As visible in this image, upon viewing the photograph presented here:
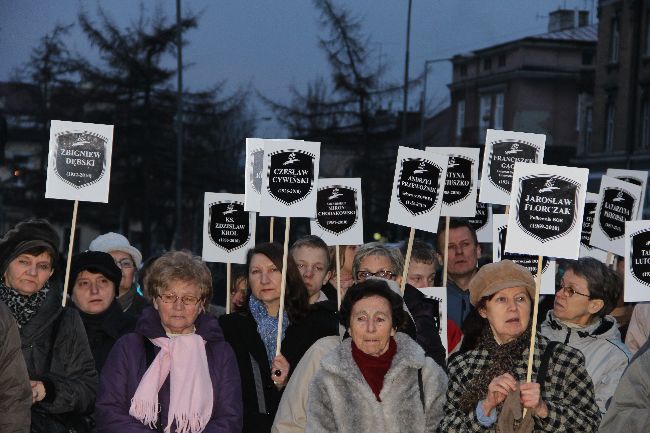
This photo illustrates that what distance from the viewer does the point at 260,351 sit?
22.5 ft

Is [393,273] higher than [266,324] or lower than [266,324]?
higher

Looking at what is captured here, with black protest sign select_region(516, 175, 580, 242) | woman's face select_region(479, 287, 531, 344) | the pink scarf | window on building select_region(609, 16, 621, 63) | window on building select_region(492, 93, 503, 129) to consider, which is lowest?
the pink scarf

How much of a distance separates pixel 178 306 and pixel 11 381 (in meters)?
1.28

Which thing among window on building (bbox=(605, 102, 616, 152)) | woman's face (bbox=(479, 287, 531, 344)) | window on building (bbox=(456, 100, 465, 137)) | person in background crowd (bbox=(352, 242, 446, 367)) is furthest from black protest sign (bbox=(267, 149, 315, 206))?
window on building (bbox=(456, 100, 465, 137))

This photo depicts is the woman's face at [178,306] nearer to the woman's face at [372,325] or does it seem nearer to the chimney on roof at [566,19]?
the woman's face at [372,325]

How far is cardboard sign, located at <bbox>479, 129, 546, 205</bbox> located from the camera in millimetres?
9352

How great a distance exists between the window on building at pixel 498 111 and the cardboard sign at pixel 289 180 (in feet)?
171

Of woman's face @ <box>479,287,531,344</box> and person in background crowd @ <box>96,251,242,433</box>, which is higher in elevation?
woman's face @ <box>479,287,531,344</box>

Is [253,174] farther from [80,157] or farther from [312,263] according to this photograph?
[80,157]

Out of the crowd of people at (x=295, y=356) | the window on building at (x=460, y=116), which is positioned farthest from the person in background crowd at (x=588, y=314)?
the window on building at (x=460, y=116)

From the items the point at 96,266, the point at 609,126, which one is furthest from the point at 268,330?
the point at 609,126

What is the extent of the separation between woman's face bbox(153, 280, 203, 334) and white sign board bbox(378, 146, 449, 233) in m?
2.87

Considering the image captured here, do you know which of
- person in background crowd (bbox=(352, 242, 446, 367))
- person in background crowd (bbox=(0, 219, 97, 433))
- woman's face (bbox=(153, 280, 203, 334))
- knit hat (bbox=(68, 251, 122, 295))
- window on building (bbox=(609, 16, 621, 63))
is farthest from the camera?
window on building (bbox=(609, 16, 621, 63))

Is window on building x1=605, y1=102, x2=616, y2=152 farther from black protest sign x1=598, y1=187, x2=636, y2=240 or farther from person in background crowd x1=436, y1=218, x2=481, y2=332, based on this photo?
person in background crowd x1=436, y1=218, x2=481, y2=332
